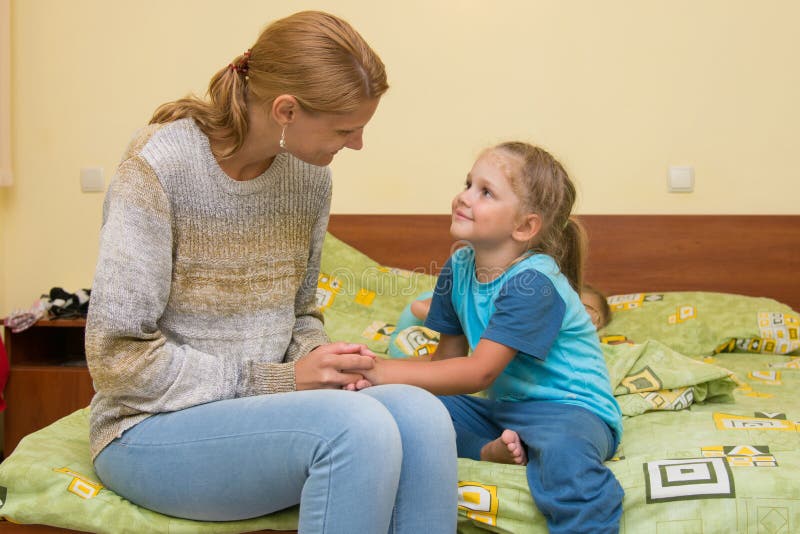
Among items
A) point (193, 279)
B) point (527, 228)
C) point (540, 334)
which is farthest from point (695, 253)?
point (193, 279)

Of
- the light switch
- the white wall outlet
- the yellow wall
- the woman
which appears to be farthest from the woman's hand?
the white wall outlet

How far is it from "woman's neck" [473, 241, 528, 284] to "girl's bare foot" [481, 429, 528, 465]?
0.29 meters

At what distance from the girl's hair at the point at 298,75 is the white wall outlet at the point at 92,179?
163 centimetres

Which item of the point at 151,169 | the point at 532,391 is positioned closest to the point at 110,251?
the point at 151,169

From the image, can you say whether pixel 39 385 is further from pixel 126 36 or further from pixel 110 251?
pixel 110 251

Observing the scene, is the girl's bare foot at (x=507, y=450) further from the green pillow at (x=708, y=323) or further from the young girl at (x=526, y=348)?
the green pillow at (x=708, y=323)

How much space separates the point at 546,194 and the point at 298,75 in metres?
0.51

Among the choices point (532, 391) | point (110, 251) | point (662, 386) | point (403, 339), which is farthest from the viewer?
point (403, 339)

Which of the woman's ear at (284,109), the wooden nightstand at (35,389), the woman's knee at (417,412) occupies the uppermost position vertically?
the woman's ear at (284,109)

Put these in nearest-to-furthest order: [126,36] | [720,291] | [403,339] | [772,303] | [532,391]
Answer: [532,391] < [403,339] < [772,303] < [720,291] < [126,36]

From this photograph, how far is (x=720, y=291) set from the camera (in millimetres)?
2529

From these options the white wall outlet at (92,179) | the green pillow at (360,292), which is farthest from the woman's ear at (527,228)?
the white wall outlet at (92,179)

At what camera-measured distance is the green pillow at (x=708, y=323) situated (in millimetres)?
2191

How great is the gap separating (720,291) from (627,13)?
0.92 metres
